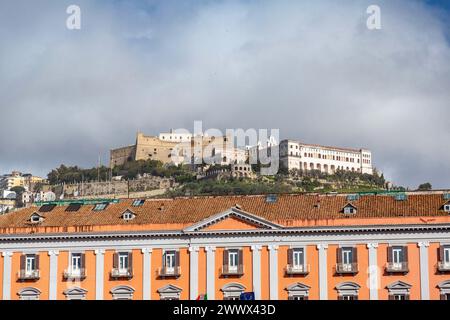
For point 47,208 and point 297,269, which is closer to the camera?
point 297,269

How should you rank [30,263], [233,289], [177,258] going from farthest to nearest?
[30,263] < [177,258] < [233,289]

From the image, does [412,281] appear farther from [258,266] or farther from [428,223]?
[258,266]

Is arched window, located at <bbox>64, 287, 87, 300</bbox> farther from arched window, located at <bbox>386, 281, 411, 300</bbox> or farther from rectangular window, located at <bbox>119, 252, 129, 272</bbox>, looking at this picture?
arched window, located at <bbox>386, 281, 411, 300</bbox>

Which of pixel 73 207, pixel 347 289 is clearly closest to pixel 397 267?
pixel 347 289

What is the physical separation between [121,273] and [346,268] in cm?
1298

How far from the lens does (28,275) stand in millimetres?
54094

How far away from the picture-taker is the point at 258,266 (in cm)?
5181

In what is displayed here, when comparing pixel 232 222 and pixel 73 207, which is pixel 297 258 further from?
pixel 73 207

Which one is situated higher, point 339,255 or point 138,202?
point 138,202

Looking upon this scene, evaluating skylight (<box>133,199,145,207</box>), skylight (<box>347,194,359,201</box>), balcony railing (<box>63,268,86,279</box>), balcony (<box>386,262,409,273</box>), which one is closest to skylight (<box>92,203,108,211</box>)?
skylight (<box>133,199,145,207</box>)

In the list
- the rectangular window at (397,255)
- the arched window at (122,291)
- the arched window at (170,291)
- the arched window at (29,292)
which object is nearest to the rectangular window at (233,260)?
the arched window at (170,291)

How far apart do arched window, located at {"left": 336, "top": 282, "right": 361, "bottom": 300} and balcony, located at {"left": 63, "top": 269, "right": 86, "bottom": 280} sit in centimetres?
1486

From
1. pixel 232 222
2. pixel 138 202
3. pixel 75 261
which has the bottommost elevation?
pixel 75 261
